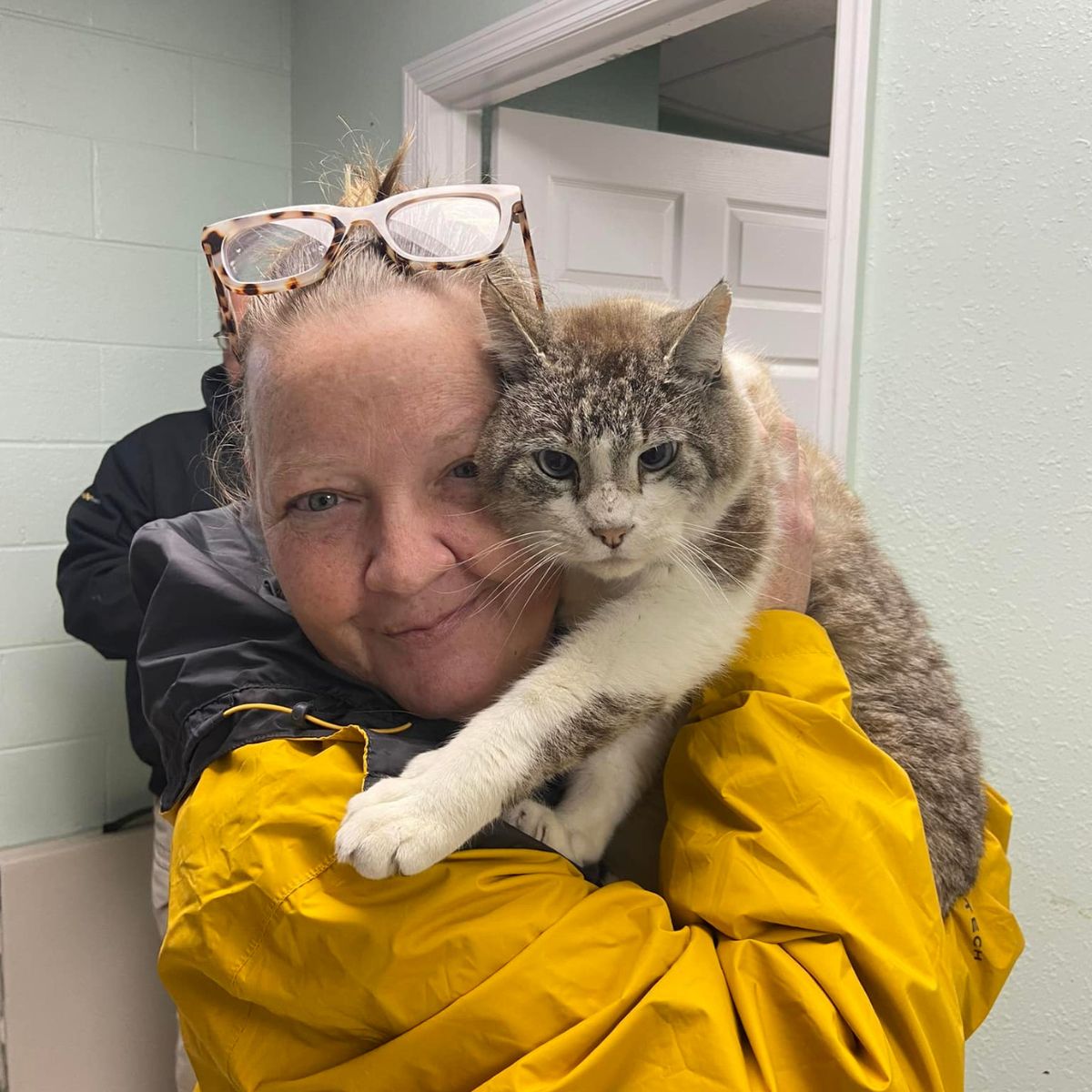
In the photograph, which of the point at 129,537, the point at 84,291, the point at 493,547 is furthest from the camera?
the point at 84,291

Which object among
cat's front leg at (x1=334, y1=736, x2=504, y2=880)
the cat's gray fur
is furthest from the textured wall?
cat's front leg at (x1=334, y1=736, x2=504, y2=880)

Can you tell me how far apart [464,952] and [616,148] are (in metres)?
2.95

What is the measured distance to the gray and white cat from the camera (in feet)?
3.53

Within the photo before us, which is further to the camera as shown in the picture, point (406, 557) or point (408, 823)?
point (406, 557)

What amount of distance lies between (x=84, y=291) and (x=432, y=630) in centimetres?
277

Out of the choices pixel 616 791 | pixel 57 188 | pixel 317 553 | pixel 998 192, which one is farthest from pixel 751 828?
pixel 57 188

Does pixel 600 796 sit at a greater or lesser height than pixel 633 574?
lesser

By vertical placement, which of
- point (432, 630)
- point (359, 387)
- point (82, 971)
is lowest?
point (82, 971)

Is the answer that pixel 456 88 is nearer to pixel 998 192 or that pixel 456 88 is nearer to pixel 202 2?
pixel 202 2

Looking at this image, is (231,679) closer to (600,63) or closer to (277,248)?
(277,248)

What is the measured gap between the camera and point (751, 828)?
3.09 feet

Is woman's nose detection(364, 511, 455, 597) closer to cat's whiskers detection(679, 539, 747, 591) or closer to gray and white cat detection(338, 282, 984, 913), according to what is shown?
gray and white cat detection(338, 282, 984, 913)

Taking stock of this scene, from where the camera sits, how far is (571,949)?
849 mm

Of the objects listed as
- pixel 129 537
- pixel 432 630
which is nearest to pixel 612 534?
pixel 432 630
